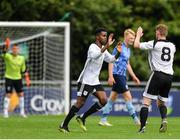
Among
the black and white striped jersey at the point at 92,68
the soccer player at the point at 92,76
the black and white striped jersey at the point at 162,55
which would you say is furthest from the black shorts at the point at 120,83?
the black and white striped jersey at the point at 162,55

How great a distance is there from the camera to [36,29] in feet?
102

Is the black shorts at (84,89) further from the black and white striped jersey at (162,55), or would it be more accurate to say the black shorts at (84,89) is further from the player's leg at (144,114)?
the black and white striped jersey at (162,55)

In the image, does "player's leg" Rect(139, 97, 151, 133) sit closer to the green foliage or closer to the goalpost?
the goalpost

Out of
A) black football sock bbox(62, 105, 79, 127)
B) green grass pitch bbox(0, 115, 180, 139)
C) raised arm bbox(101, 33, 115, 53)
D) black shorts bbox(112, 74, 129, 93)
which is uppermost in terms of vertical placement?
raised arm bbox(101, 33, 115, 53)

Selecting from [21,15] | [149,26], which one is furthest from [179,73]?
[21,15]

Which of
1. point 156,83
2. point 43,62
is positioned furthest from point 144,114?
A: point 43,62

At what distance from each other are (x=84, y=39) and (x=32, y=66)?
624 cm

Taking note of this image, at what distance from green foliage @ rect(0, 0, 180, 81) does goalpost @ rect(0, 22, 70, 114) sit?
3993 mm

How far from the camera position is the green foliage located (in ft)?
123

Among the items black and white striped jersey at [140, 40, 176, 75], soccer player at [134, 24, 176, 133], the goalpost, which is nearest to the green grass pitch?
soccer player at [134, 24, 176, 133]

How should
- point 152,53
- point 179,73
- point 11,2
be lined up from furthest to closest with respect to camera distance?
point 179,73, point 11,2, point 152,53

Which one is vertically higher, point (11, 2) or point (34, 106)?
point (11, 2)

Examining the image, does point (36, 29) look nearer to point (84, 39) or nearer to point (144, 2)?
point (84, 39)

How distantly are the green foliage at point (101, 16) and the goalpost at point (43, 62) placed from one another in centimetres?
399
